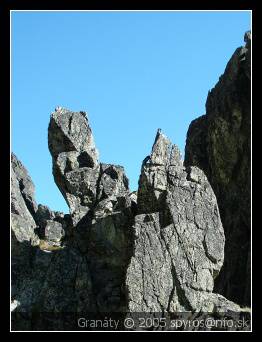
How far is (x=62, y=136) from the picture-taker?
2547 inches

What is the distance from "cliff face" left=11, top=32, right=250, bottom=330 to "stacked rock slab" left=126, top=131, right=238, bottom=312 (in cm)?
8

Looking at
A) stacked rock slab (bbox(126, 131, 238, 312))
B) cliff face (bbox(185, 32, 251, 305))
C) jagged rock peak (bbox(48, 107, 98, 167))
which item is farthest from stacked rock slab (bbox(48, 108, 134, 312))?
cliff face (bbox(185, 32, 251, 305))

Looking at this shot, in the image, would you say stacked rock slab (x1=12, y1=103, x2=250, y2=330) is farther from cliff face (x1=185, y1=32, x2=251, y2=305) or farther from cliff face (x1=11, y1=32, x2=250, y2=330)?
cliff face (x1=185, y1=32, x2=251, y2=305)

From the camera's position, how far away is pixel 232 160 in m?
63.8

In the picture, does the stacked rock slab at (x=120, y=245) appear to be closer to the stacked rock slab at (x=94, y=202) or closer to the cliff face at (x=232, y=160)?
the stacked rock slab at (x=94, y=202)

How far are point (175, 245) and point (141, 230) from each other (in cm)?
301

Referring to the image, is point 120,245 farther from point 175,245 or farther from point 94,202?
point 94,202

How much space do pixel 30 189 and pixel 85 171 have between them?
22.0 metres

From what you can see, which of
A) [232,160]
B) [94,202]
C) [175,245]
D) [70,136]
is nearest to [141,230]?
[175,245]

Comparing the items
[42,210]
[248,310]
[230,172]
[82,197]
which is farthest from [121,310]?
[42,210]

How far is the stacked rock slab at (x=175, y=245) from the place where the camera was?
1875 inches

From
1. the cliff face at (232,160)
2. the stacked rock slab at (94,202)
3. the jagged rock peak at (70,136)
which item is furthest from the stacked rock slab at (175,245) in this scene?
the jagged rock peak at (70,136)
